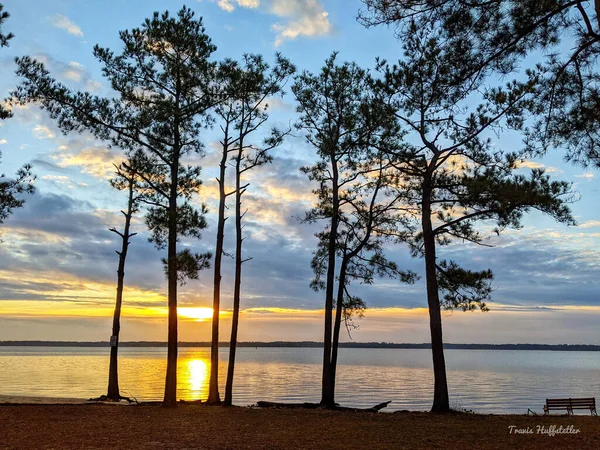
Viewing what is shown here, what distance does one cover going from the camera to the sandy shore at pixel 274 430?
9.84 meters

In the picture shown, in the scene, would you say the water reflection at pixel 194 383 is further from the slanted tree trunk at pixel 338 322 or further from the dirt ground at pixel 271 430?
the dirt ground at pixel 271 430

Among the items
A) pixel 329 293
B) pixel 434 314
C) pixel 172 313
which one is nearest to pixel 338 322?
pixel 329 293

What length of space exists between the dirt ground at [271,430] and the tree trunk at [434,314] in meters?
1.10

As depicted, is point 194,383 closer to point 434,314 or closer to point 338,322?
point 338,322

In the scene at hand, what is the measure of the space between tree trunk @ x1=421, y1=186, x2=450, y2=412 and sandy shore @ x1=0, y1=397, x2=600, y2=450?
116cm

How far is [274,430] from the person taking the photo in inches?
467

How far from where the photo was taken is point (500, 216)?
52.3ft

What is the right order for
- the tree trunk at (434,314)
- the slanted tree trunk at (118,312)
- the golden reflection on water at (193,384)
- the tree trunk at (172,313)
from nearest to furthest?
the tree trunk at (434,314) < the tree trunk at (172,313) < the slanted tree trunk at (118,312) < the golden reflection on water at (193,384)

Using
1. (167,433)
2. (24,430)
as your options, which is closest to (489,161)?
(167,433)

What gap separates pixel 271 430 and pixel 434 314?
695 centimetres

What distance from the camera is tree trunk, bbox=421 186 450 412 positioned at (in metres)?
16.1

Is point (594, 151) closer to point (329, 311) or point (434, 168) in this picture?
point (434, 168)

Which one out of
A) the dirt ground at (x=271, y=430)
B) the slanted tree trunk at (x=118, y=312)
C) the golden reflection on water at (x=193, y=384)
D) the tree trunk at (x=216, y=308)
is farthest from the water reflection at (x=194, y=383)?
the dirt ground at (x=271, y=430)

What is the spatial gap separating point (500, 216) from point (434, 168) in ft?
8.11
